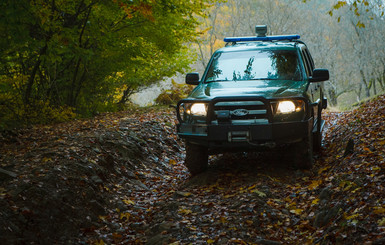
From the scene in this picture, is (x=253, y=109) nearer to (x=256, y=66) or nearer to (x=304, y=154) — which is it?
(x=304, y=154)

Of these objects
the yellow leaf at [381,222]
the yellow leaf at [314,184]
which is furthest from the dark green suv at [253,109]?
the yellow leaf at [381,222]

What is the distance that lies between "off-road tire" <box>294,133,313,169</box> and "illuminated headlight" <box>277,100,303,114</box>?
1.88 feet

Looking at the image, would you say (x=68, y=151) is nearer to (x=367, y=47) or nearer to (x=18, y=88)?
(x=18, y=88)

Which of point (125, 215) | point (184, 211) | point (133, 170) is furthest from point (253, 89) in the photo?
point (133, 170)

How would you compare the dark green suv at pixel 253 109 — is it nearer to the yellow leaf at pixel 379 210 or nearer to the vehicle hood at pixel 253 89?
the vehicle hood at pixel 253 89

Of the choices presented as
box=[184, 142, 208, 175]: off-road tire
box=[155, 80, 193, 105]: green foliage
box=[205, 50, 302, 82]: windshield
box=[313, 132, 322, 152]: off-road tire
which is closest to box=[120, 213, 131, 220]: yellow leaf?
box=[184, 142, 208, 175]: off-road tire

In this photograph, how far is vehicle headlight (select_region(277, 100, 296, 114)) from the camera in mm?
6102

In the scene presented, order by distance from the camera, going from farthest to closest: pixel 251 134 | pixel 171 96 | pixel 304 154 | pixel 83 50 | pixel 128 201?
pixel 171 96, pixel 83 50, pixel 304 154, pixel 128 201, pixel 251 134

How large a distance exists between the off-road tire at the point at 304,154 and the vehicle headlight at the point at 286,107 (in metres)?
0.61

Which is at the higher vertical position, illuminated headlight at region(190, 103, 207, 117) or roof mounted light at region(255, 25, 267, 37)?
roof mounted light at region(255, 25, 267, 37)

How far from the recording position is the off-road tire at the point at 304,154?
647cm

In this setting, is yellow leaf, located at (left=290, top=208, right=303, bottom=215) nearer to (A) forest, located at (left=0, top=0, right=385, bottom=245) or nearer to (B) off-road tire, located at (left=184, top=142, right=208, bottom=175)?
(A) forest, located at (left=0, top=0, right=385, bottom=245)

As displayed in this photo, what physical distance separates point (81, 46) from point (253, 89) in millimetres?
6077

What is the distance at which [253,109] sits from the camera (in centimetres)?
612
